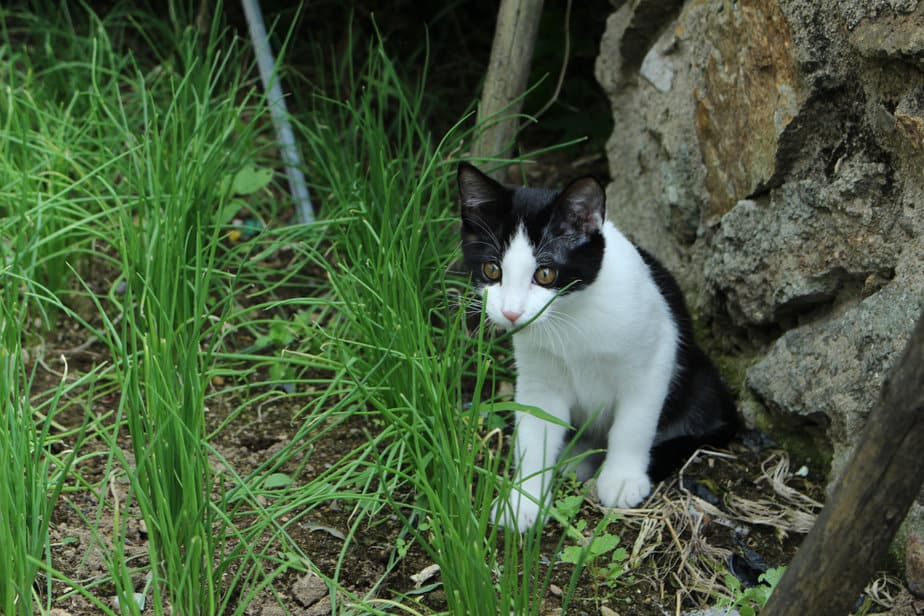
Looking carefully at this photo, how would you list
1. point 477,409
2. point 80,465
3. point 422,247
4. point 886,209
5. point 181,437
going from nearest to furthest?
point 181,437 → point 477,409 → point 886,209 → point 80,465 → point 422,247

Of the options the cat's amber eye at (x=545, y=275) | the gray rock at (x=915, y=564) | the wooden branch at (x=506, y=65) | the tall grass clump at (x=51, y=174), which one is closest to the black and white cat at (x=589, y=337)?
the cat's amber eye at (x=545, y=275)

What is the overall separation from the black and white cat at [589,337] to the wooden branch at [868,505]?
0.63 metres

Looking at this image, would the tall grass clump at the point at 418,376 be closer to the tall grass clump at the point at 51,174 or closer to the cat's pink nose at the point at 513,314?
the cat's pink nose at the point at 513,314

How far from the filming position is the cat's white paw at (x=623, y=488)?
2.37m

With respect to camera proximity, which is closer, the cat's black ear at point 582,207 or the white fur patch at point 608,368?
the cat's black ear at point 582,207

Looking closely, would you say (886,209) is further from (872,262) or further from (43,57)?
(43,57)

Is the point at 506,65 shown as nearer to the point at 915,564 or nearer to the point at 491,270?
the point at 491,270

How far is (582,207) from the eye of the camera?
2191 mm

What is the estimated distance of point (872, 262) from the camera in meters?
2.19

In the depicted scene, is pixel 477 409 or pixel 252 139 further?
pixel 252 139

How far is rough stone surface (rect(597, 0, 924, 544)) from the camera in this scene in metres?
2.10

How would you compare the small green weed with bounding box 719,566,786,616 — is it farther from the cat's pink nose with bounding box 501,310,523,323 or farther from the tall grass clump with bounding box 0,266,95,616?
the tall grass clump with bounding box 0,266,95,616

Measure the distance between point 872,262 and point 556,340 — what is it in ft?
2.33

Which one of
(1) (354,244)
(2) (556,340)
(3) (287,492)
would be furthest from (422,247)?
→ (3) (287,492)
